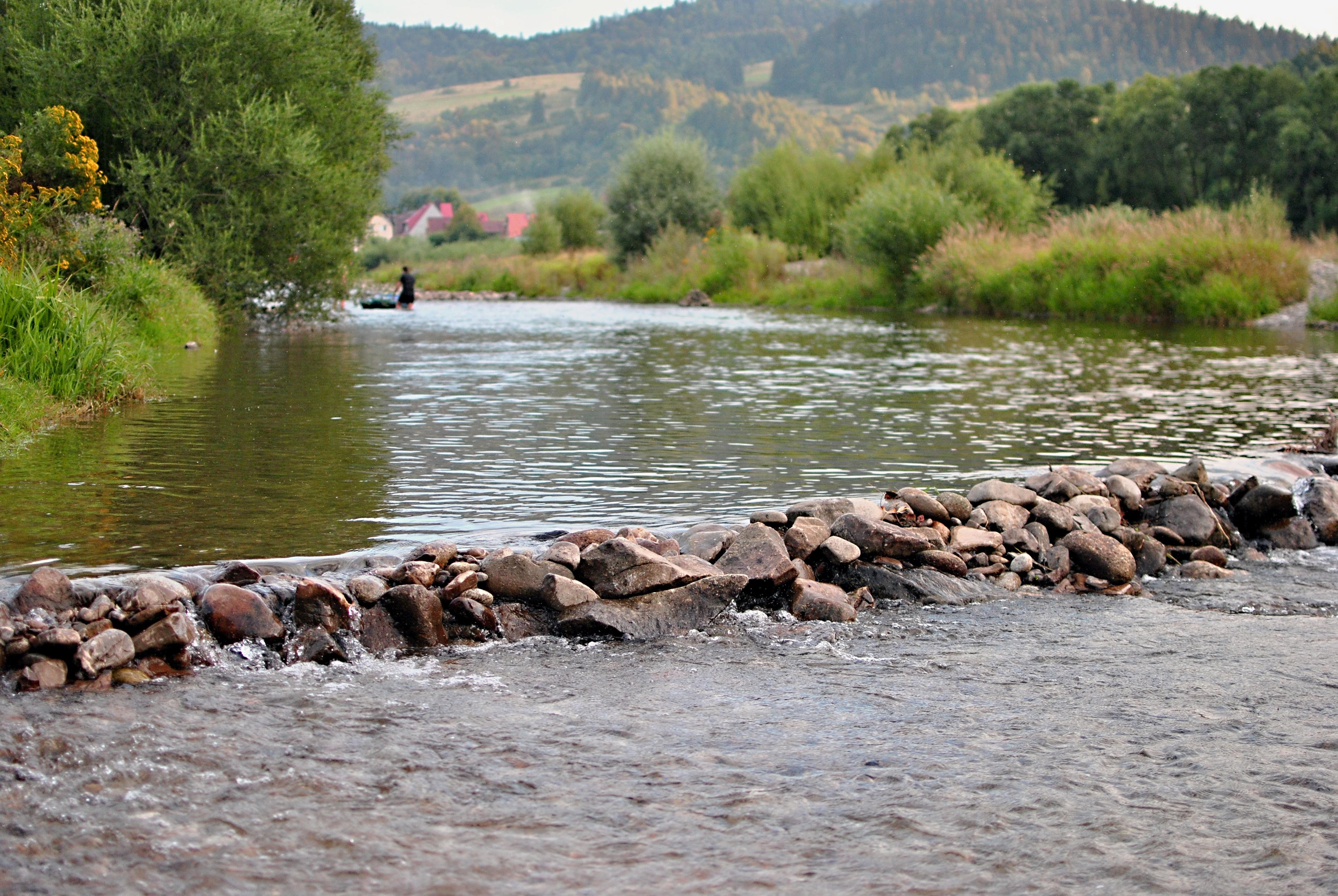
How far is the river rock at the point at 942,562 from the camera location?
679 centimetres

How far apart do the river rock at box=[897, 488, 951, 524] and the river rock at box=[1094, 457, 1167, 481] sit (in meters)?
1.66

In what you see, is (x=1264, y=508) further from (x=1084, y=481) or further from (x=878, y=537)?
(x=878, y=537)

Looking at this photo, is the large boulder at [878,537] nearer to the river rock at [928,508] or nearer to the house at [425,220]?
the river rock at [928,508]

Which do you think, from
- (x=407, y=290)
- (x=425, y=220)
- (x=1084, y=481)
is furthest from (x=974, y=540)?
(x=425, y=220)

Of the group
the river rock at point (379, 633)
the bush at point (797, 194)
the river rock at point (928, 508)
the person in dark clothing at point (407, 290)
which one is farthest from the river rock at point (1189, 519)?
the bush at point (797, 194)

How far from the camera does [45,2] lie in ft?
72.7

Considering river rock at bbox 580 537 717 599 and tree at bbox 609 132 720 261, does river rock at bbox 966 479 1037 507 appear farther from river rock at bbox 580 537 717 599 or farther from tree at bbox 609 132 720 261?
tree at bbox 609 132 720 261

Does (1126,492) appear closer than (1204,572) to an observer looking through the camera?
No

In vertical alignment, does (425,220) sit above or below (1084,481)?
above

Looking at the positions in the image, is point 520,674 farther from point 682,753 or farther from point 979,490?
point 979,490

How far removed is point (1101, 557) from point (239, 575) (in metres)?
4.80

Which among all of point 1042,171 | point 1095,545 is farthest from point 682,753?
point 1042,171

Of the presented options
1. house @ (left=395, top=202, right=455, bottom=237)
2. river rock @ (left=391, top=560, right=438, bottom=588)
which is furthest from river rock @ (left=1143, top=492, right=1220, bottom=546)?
house @ (left=395, top=202, right=455, bottom=237)

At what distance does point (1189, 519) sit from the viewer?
25.2 ft
